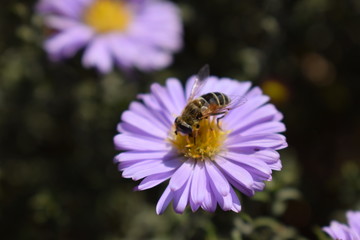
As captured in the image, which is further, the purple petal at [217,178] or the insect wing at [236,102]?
the insect wing at [236,102]

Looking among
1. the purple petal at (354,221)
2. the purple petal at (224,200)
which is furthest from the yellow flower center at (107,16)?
the purple petal at (354,221)

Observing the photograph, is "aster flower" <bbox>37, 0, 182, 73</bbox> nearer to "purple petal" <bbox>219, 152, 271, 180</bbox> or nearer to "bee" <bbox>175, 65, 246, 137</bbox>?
"bee" <bbox>175, 65, 246, 137</bbox>

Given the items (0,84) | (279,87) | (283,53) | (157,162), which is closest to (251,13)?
(283,53)

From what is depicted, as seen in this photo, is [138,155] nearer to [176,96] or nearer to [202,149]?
[202,149]

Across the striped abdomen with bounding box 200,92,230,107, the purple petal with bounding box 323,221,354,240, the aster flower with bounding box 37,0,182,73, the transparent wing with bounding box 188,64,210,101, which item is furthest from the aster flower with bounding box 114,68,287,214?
the aster flower with bounding box 37,0,182,73

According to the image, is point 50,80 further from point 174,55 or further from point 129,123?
point 129,123

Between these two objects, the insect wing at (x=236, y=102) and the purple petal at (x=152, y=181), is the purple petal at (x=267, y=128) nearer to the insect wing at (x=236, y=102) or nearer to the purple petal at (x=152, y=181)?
the insect wing at (x=236, y=102)

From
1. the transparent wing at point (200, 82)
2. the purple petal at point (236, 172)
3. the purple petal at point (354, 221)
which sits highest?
the transparent wing at point (200, 82)
